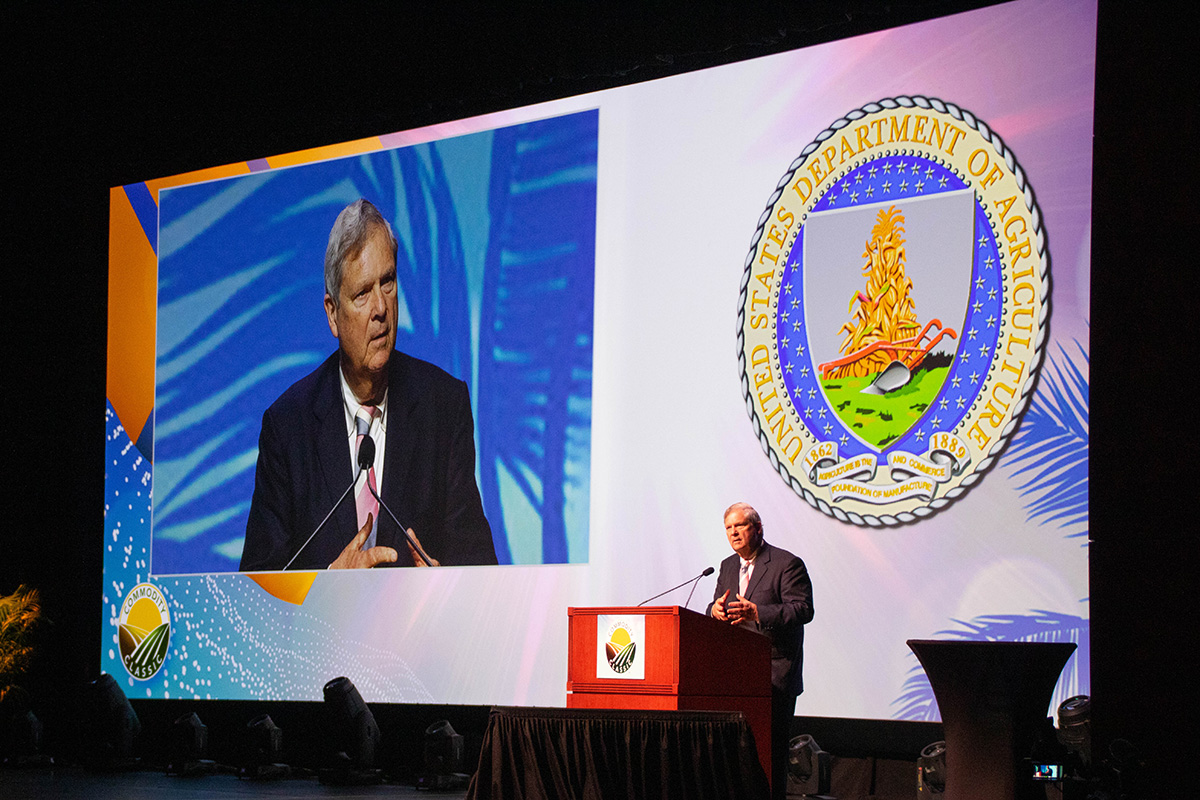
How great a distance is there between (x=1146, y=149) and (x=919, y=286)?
4.78 ft

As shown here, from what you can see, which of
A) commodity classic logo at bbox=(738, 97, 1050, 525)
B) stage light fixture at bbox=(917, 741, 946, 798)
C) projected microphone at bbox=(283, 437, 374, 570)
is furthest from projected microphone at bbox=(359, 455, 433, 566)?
stage light fixture at bbox=(917, 741, 946, 798)

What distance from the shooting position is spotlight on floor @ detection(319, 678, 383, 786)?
6.81 meters

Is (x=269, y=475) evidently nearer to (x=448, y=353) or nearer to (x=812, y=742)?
(x=448, y=353)

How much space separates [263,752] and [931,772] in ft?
13.2

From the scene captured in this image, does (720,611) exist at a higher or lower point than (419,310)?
lower

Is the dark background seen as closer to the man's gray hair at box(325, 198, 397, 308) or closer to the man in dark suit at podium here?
the man's gray hair at box(325, 198, 397, 308)

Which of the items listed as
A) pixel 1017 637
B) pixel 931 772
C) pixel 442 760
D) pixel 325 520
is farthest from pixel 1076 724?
pixel 325 520

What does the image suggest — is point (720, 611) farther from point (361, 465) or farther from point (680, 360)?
point (361, 465)

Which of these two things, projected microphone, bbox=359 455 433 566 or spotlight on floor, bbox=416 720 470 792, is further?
projected microphone, bbox=359 455 433 566

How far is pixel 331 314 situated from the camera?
7625 millimetres

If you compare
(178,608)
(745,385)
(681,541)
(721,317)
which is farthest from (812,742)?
(178,608)

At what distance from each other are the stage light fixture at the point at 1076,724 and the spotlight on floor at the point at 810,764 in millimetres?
1107

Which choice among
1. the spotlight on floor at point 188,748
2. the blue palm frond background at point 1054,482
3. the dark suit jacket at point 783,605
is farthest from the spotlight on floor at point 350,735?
the blue palm frond background at point 1054,482

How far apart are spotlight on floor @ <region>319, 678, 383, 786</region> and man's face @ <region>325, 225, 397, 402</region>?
1749 millimetres
